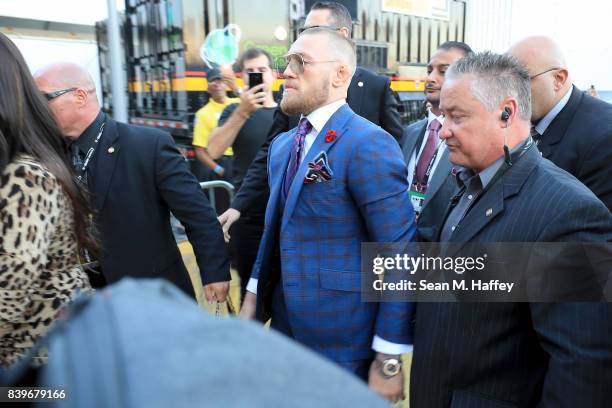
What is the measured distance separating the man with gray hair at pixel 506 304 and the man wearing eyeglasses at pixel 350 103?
139 centimetres

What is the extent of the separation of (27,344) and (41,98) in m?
0.78

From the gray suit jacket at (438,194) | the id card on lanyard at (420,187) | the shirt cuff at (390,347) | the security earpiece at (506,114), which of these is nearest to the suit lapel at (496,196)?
the security earpiece at (506,114)

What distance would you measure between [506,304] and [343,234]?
64 centimetres

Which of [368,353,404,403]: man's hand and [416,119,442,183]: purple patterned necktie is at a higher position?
[416,119,442,183]: purple patterned necktie

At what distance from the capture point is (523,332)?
144cm

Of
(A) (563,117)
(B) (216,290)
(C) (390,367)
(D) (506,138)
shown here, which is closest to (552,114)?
(A) (563,117)

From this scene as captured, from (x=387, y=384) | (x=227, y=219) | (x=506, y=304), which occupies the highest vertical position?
(x=506, y=304)

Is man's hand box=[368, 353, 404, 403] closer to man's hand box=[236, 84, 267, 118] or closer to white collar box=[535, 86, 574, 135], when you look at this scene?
white collar box=[535, 86, 574, 135]

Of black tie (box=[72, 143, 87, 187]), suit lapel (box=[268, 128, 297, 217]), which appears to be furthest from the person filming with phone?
black tie (box=[72, 143, 87, 187])

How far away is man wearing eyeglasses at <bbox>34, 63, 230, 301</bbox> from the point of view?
2.19 meters

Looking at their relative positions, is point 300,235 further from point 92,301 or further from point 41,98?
point 92,301

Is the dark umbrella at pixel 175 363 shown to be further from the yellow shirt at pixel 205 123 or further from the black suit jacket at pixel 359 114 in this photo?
the yellow shirt at pixel 205 123

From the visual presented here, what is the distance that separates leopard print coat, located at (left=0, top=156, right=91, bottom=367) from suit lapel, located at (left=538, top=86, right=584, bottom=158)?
202 cm

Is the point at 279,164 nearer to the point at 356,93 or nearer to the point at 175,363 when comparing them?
the point at 356,93
